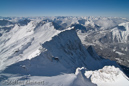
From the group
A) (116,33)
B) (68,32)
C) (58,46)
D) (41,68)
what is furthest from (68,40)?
(116,33)

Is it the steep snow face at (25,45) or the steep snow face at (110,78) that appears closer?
the steep snow face at (110,78)

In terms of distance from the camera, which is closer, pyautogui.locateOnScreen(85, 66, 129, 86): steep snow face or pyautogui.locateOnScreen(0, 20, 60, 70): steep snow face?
pyautogui.locateOnScreen(85, 66, 129, 86): steep snow face

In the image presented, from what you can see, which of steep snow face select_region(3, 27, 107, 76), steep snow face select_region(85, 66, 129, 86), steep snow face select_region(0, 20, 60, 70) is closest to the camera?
steep snow face select_region(85, 66, 129, 86)

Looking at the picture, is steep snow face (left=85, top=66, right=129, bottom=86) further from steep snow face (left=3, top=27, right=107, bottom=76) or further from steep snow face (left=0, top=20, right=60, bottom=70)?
steep snow face (left=0, top=20, right=60, bottom=70)

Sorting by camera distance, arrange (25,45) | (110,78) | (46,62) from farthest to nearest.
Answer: (25,45) < (46,62) < (110,78)

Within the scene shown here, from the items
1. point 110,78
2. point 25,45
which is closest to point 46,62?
point 110,78

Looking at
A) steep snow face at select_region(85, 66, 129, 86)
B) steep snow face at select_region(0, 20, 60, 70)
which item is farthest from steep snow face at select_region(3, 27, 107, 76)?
steep snow face at select_region(85, 66, 129, 86)

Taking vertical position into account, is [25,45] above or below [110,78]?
above

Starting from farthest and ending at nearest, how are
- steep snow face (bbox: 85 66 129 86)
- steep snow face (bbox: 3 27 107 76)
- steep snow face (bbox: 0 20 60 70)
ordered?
steep snow face (bbox: 0 20 60 70)
steep snow face (bbox: 3 27 107 76)
steep snow face (bbox: 85 66 129 86)

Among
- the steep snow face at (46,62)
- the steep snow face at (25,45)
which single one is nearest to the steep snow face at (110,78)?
the steep snow face at (46,62)

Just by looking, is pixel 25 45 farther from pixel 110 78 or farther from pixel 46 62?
pixel 110 78

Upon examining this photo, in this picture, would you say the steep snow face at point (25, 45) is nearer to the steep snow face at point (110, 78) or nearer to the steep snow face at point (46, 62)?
the steep snow face at point (46, 62)
